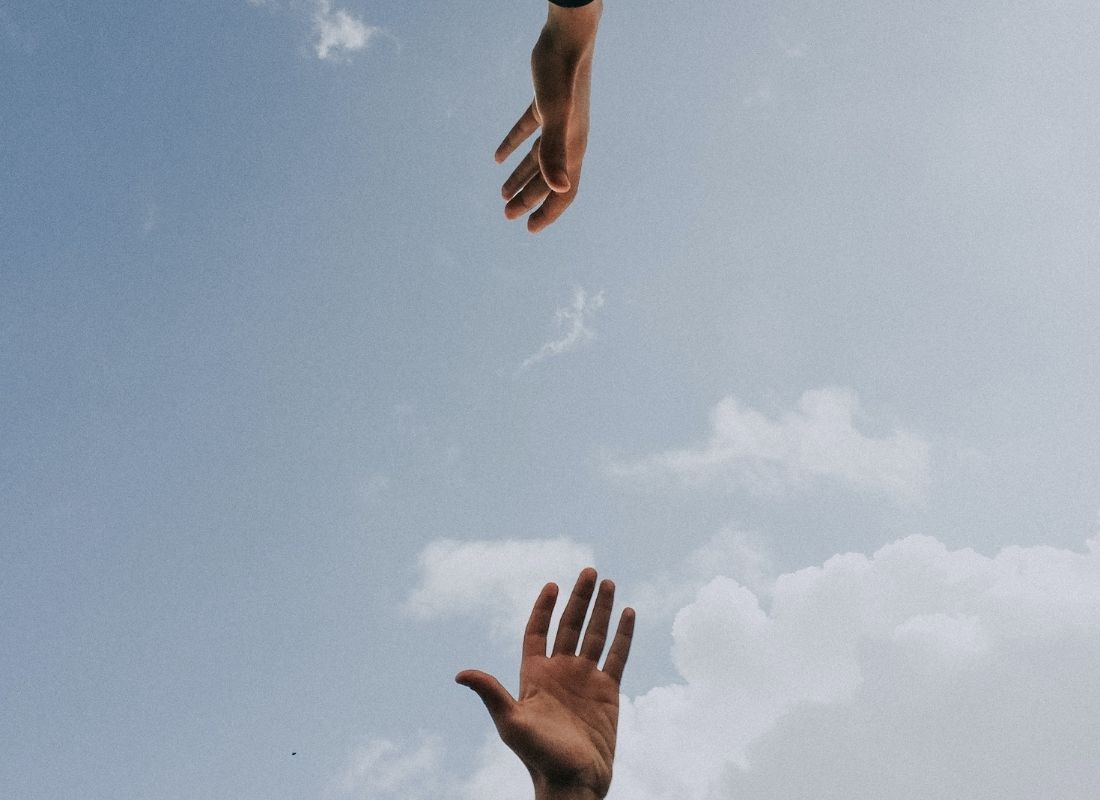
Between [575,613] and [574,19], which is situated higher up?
[574,19]

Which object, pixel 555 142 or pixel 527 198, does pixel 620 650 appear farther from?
pixel 555 142

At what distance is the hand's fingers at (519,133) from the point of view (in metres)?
4.68

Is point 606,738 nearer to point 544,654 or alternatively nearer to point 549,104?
point 544,654

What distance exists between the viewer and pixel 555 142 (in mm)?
3367

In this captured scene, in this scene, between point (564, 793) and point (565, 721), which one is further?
point (565, 721)

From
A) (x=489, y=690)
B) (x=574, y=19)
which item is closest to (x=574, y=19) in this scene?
(x=574, y=19)

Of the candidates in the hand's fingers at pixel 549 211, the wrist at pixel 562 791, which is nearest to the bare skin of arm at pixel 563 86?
the hand's fingers at pixel 549 211

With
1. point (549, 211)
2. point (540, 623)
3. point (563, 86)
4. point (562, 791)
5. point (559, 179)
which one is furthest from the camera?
point (540, 623)

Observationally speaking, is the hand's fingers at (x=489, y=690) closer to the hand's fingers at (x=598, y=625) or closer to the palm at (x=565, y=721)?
the palm at (x=565, y=721)

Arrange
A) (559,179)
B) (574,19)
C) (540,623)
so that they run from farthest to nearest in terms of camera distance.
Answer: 1. (540,623)
2. (559,179)
3. (574,19)

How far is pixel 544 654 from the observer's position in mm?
4984

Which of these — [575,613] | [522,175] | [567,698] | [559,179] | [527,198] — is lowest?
[567,698]

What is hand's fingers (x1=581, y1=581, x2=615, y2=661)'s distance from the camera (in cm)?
505

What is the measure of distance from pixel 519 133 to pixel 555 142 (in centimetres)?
153
